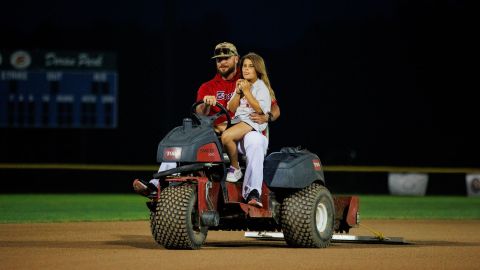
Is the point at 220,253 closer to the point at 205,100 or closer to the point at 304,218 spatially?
the point at 304,218

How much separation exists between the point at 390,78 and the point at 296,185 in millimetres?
38380

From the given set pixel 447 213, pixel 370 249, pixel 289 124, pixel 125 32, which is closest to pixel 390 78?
pixel 289 124

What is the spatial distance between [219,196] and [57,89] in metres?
19.3

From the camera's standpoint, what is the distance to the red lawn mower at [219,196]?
9227mm

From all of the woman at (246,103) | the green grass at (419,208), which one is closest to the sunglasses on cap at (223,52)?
the woman at (246,103)

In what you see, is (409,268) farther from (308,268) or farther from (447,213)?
(447,213)

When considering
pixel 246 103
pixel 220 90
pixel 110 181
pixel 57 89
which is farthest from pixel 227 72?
pixel 110 181

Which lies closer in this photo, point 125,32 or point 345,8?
point 125,32

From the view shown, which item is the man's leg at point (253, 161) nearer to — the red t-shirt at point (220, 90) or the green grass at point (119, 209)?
the red t-shirt at point (220, 90)

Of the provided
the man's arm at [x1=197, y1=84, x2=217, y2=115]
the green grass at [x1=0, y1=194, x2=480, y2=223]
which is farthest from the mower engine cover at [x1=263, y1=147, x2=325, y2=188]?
the green grass at [x1=0, y1=194, x2=480, y2=223]

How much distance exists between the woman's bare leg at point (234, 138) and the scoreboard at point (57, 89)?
18.9 metres

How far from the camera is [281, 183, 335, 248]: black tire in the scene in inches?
386

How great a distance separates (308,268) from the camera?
8.14 meters

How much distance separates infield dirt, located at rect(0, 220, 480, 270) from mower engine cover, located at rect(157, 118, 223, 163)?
2.79 feet
